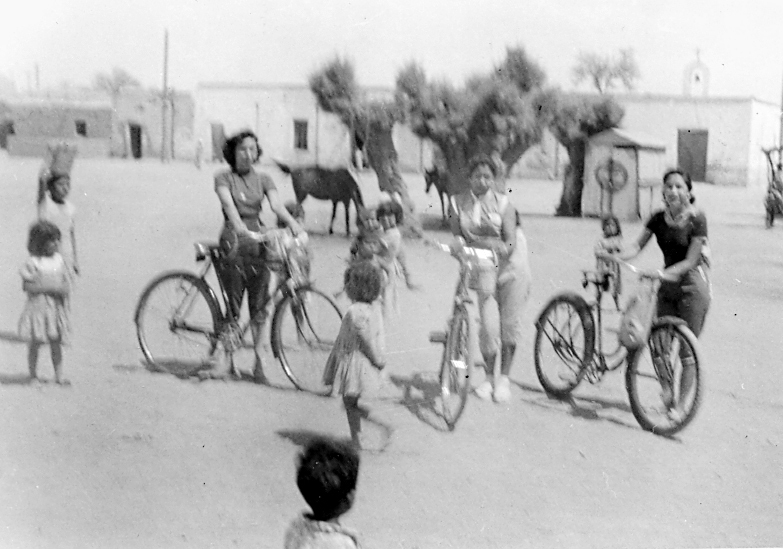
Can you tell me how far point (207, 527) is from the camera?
151 inches

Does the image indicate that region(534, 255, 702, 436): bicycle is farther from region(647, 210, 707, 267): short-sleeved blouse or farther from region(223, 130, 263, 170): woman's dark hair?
region(223, 130, 263, 170): woman's dark hair

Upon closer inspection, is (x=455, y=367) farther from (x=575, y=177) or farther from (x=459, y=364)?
(x=575, y=177)

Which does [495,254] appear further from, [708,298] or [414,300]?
[708,298]

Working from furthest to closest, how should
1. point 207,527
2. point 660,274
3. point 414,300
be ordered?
point 660,274
point 414,300
point 207,527

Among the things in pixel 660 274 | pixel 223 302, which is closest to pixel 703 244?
pixel 660 274

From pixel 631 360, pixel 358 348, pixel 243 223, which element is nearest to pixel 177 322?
pixel 243 223

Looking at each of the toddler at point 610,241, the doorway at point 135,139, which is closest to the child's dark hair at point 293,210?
the doorway at point 135,139

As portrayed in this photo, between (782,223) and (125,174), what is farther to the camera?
(782,223)

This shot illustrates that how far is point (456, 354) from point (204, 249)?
115 centimetres

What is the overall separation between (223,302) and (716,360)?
7.55ft

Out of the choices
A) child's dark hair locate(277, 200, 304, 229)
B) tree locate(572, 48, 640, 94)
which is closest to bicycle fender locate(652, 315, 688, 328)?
tree locate(572, 48, 640, 94)

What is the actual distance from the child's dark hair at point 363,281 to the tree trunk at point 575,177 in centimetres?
98

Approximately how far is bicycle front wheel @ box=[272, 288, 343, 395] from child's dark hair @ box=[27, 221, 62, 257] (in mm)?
950

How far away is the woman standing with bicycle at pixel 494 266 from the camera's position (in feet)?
13.9
